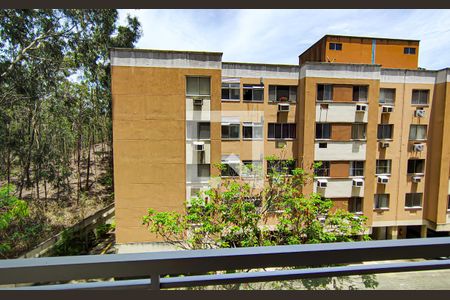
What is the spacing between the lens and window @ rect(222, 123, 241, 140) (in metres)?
6.08

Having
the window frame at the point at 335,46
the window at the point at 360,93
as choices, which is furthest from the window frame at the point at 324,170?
the window frame at the point at 335,46

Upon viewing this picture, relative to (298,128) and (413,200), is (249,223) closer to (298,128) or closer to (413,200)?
(298,128)

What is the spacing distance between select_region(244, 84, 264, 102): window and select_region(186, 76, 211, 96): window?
1172 mm

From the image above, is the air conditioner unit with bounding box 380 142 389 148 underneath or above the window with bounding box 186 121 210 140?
underneath

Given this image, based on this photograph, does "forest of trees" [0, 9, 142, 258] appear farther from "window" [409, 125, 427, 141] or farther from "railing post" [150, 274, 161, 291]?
"window" [409, 125, 427, 141]

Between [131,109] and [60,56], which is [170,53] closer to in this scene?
[131,109]

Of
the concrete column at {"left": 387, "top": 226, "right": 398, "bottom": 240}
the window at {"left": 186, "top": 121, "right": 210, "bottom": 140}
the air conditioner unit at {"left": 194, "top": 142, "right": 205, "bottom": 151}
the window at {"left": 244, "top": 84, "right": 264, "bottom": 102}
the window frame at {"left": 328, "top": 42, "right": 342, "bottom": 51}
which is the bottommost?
the concrete column at {"left": 387, "top": 226, "right": 398, "bottom": 240}

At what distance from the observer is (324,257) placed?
636 mm

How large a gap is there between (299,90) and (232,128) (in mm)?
2330

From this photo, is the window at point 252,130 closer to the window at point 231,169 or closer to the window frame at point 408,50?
the window at point 231,169

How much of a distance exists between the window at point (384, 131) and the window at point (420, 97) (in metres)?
1.10

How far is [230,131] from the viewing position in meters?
6.10

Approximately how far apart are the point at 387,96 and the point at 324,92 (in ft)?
7.34

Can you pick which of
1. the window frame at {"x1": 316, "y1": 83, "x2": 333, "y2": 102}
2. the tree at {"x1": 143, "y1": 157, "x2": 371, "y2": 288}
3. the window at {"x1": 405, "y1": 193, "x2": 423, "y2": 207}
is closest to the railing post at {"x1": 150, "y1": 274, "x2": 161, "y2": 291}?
the tree at {"x1": 143, "y1": 157, "x2": 371, "y2": 288}
